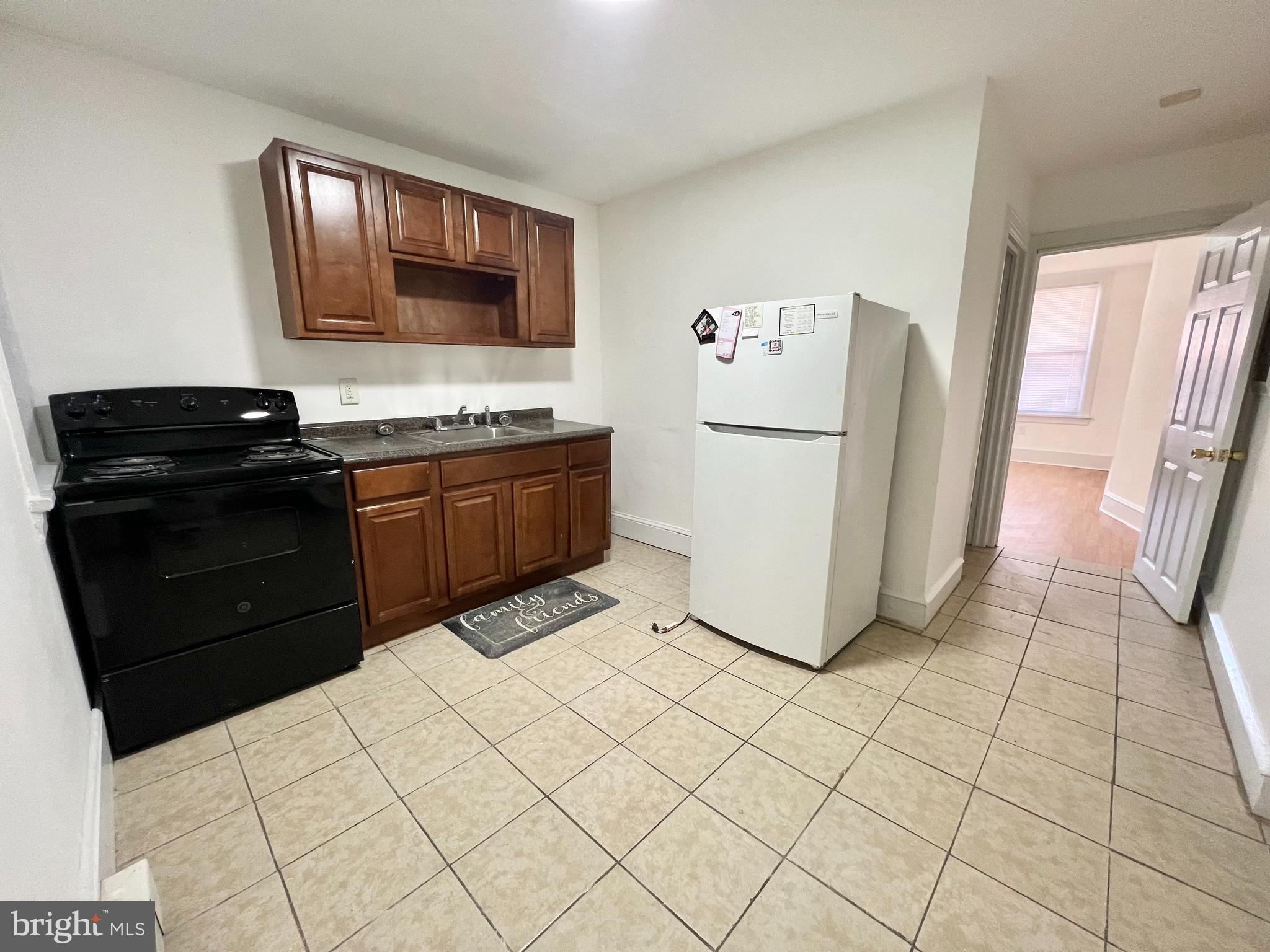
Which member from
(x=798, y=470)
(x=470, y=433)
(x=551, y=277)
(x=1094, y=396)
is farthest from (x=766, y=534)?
(x=1094, y=396)

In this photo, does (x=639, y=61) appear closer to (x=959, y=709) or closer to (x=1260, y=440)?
(x=959, y=709)

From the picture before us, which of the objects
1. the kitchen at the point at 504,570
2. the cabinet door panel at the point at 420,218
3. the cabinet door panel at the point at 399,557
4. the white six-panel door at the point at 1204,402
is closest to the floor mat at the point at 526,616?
the kitchen at the point at 504,570

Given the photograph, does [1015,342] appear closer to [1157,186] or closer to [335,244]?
[1157,186]

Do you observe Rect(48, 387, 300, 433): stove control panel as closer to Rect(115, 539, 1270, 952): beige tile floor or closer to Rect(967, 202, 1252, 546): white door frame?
Rect(115, 539, 1270, 952): beige tile floor

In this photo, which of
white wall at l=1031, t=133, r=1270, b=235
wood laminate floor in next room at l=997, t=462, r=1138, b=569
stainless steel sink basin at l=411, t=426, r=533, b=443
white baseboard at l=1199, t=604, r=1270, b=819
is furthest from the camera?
wood laminate floor in next room at l=997, t=462, r=1138, b=569

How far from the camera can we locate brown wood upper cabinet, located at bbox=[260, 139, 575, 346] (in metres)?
2.09

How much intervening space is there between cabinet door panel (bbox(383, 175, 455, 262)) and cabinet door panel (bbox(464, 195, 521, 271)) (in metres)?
0.10

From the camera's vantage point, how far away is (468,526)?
247 cm

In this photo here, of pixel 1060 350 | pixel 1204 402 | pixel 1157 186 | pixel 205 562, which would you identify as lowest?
pixel 205 562

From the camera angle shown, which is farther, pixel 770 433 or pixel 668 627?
pixel 668 627

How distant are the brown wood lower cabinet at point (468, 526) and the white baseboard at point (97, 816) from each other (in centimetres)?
82

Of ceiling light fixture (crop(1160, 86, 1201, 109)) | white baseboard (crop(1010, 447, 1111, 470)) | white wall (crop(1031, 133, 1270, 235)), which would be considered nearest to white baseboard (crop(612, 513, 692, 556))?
white wall (crop(1031, 133, 1270, 235))

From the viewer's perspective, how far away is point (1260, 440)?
7.11ft

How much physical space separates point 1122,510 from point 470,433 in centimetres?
523
